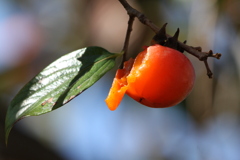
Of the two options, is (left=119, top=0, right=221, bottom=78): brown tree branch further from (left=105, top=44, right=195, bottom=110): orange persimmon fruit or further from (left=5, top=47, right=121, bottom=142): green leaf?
(left=5, top=47, right=121, bottom=142): green leaf

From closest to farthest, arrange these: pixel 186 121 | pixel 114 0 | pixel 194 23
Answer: pixel 194 23 < pixel 186 121 < pixel 114 0

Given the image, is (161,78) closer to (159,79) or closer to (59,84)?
(159,79)

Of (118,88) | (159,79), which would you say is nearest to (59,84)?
(118,88)

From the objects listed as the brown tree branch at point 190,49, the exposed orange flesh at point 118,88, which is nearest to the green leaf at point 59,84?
the exposed orange flesh at point 118,88

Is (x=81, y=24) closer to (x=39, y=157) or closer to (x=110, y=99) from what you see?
(x=39, y=157)

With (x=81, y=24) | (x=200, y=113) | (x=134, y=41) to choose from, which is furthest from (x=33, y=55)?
(x=200, y=113)

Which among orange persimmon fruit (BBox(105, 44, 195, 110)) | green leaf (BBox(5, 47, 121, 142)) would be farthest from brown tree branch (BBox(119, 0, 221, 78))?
green leaf (BBox(5, 47, 121, 142))
